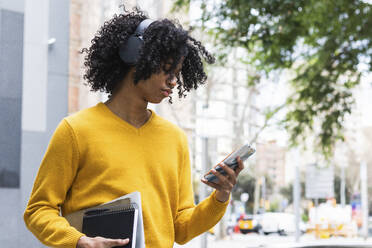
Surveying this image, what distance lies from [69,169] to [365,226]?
2266 cm

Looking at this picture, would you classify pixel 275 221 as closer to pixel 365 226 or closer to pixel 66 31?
pixel 365 226

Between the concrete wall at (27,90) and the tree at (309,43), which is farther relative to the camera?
the tree at (309,43)

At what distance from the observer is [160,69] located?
153 centimetres

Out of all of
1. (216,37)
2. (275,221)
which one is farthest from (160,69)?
(275,221)

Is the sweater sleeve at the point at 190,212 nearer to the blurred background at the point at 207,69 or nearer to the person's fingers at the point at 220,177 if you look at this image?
the person's fingers at the point at 220,177

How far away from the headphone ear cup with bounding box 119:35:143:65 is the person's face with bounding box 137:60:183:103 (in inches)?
2.7

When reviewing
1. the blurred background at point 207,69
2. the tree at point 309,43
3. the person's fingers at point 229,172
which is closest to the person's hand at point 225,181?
the person's fingers at point 229,172

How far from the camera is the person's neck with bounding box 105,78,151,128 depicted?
5.29 feet

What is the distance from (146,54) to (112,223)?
45cm

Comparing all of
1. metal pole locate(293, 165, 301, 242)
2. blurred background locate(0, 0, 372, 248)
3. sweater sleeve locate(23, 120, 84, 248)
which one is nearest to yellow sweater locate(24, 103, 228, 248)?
sweater sleeve locate(23, 120, 84, 248)

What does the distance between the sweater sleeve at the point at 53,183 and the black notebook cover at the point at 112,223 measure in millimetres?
63

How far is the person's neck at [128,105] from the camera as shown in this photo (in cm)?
161

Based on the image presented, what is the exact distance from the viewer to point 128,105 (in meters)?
1.62

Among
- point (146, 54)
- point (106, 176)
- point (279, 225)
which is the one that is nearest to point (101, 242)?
point (106, 176)
